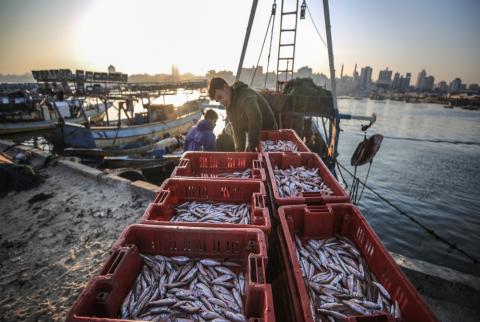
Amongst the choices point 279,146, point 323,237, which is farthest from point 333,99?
point 323,237

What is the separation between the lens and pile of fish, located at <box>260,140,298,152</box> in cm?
647

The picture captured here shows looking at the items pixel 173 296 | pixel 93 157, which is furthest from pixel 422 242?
pixel 93 157

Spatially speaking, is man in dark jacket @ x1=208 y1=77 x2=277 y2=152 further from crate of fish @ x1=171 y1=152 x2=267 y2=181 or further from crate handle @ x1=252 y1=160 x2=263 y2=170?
crate handle @ x1=252 y1=160 x2=263 y2=170

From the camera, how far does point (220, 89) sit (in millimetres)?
5562

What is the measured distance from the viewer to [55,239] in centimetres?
507

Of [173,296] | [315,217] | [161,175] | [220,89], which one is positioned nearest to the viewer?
[173,296]

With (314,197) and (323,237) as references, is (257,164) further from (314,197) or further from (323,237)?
(323,237)

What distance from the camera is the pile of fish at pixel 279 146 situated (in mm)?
6473

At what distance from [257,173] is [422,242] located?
1076cm

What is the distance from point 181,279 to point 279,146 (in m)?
5.07

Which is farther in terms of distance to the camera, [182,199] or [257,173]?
[257,173]

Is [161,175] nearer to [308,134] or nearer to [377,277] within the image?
[308,134]

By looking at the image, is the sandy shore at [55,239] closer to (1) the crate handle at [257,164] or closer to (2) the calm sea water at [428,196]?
(1) the crate handle at [257,164]

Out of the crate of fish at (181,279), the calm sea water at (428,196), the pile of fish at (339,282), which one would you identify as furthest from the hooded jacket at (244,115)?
the calm sea water at (428,196)
